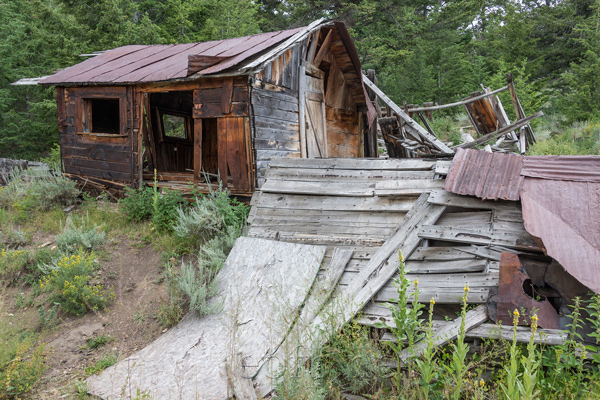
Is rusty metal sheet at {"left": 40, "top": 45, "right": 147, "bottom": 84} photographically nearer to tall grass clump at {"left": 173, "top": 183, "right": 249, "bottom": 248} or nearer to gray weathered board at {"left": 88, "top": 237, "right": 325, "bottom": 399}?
tall grass clump at {"left": 173, "top": 183, "right": 249, "bottom": 248}

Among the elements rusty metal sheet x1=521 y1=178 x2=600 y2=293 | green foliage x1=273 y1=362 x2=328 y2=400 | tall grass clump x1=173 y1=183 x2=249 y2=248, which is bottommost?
green foliage x1=273 y1=362 x2=328 y2=400

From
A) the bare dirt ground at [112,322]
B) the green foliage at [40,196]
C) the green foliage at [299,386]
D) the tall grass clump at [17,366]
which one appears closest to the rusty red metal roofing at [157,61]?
the green foliage at [40,196]

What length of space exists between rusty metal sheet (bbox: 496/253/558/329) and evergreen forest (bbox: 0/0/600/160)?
1217 cm

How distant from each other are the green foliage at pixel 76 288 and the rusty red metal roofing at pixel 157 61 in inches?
155

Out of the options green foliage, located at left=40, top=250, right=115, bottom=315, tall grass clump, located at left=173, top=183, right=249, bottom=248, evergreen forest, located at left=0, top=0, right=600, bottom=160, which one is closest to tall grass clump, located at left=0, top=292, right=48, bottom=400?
green foliage, located at left=40, top=250, right=115, bottom=315

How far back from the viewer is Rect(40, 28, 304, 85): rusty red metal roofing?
7.64 m

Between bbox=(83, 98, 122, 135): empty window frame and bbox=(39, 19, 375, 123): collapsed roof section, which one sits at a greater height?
bbox=(39, 19, 375, 123): collapsed roof section

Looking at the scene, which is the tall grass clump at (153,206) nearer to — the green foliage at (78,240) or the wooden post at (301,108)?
the green foliage at (78,240)

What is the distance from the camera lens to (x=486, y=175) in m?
4.61

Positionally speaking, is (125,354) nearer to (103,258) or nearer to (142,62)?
(103,258)

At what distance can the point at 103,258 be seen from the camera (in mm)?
6605

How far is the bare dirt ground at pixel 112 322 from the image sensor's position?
4.29m

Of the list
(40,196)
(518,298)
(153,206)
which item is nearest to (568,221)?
(518,298)

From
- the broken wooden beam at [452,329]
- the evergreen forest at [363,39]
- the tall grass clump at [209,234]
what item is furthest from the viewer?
the evergreen forest at [363,39]
